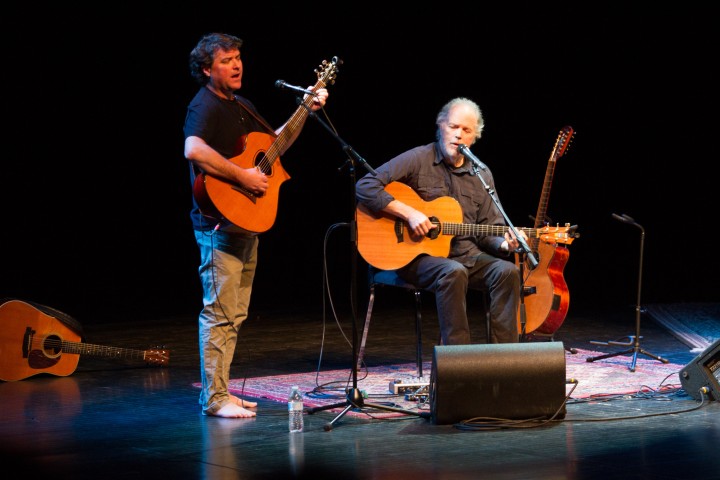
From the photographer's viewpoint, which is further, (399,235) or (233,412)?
(399,235)

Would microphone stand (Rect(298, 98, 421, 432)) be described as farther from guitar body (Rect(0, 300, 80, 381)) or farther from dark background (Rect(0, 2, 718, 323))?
dark background (Rect(0, 2, 718, 323))

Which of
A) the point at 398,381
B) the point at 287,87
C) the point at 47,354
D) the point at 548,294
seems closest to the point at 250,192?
the point at 287,87

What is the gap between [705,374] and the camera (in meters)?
5.12

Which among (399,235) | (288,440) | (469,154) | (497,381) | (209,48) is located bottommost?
(288,440)

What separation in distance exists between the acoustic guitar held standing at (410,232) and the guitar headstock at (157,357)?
1656 millimetres

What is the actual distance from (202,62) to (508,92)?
21.5 feet

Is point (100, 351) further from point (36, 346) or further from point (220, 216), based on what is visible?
point (220, 216)

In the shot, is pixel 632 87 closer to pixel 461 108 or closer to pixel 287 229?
pixel 287 229

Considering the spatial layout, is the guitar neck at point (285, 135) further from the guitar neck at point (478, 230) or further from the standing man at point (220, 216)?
the guitar neck at point (478, 230)

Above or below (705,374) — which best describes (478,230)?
above

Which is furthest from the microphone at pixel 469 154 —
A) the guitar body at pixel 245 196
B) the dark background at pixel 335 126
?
the dark background at pixel 335 126

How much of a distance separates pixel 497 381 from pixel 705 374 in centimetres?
125

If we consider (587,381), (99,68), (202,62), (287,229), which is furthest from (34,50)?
(587,381)

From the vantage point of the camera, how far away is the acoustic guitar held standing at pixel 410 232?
5.65 m
